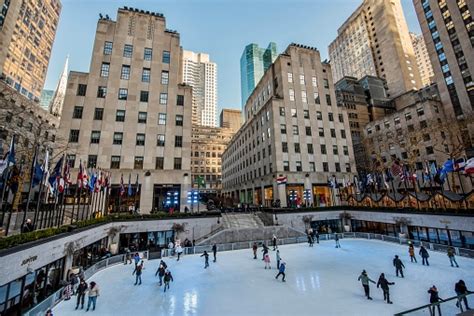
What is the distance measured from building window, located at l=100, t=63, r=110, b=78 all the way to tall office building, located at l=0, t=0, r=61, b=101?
41309 millimetres

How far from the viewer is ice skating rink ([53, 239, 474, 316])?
1175cm

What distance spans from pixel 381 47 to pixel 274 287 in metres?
123

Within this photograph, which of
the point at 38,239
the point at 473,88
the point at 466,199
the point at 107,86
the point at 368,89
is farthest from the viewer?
the point at 368,89

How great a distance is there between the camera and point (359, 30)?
113 m

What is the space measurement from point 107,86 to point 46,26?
90.3 metres

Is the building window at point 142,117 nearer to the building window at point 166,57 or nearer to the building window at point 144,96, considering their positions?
the building window at point 144,96

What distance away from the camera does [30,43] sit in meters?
79.5

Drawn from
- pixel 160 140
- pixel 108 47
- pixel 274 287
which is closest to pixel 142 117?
pixel 160 140

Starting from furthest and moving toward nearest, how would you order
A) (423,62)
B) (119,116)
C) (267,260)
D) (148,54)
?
(423,62), (148,54), (119,116), (267,260)

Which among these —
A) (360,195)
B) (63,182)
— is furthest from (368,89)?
(63,182)

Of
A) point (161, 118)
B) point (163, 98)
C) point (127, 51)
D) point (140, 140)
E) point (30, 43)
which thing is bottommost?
point (140, 140)

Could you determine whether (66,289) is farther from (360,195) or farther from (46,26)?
(46,26)

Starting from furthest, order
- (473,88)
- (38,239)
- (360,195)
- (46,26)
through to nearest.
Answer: (46,26) → (473,88) → (360,195) → (38,239)

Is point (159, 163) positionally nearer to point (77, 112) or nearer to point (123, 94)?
point (123, 94)
